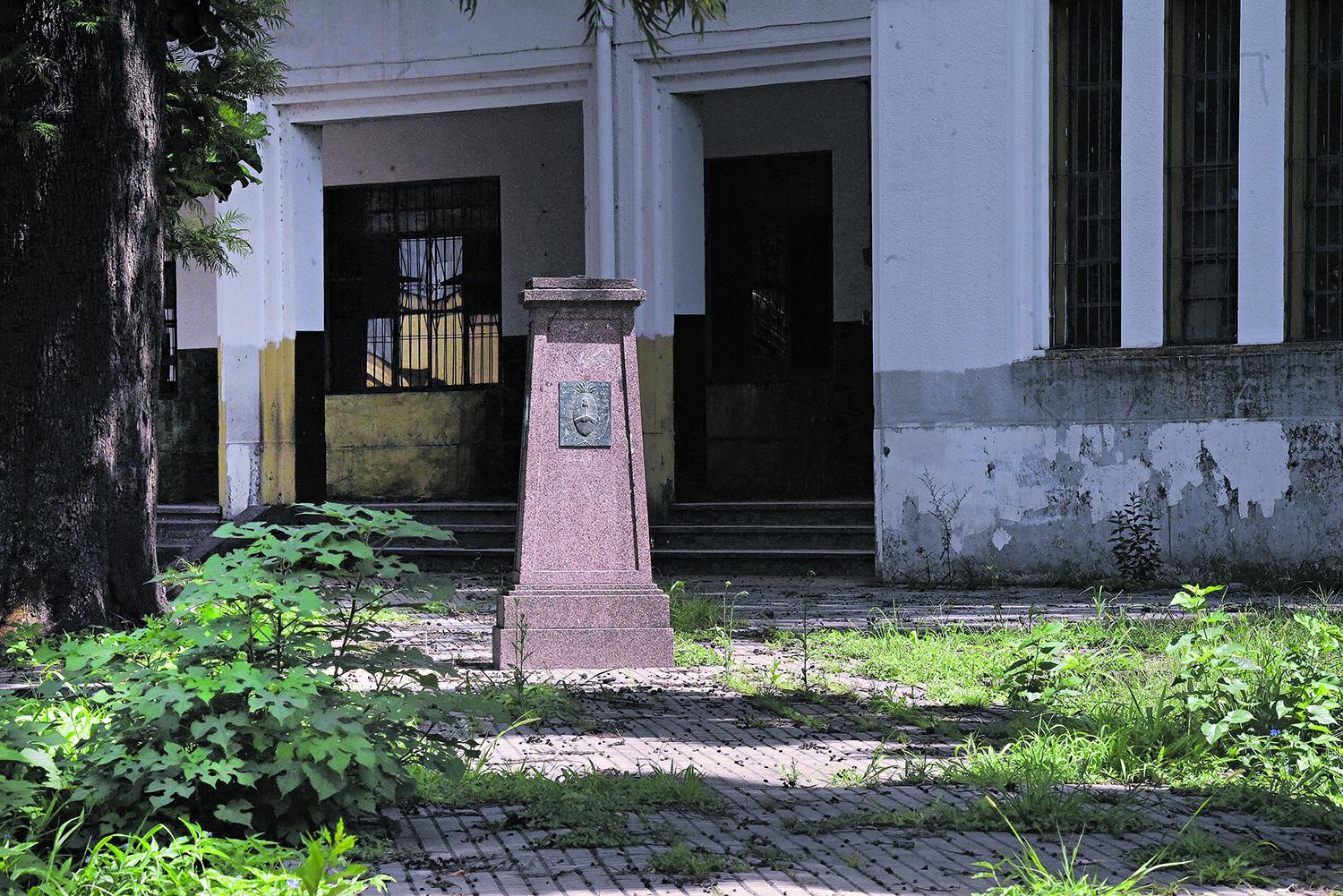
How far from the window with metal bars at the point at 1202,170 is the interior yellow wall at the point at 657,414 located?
13.7 ft

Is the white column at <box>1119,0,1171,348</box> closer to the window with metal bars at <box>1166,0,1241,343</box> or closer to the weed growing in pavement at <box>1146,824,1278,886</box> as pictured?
the window with metal bars at <box>1166,0,1241,343</box>

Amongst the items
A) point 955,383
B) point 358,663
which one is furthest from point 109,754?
point 955,383

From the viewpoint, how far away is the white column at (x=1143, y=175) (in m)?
10.5

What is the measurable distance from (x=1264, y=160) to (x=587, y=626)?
243 inches

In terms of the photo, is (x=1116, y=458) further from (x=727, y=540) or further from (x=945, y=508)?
(x=727, y=540)

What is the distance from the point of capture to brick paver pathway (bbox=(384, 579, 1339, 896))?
358 centimetres

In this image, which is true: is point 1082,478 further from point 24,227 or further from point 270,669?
point 270,669

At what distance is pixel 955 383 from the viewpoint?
1098 centimetres

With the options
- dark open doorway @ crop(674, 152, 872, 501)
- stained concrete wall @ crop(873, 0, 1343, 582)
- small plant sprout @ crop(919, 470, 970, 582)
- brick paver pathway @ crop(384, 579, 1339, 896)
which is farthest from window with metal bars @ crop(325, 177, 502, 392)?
brick paver pathway @ crop(384, 579, 1339, 896)

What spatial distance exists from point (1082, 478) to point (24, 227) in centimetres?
718

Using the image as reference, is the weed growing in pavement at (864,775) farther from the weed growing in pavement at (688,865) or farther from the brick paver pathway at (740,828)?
the weed growing in pavement at (688,865)

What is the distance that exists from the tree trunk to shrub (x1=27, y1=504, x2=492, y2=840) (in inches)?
133

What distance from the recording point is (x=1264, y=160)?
10336 mm

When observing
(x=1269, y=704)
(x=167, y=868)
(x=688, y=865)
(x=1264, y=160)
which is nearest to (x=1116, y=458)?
(x=1264, y=160)
